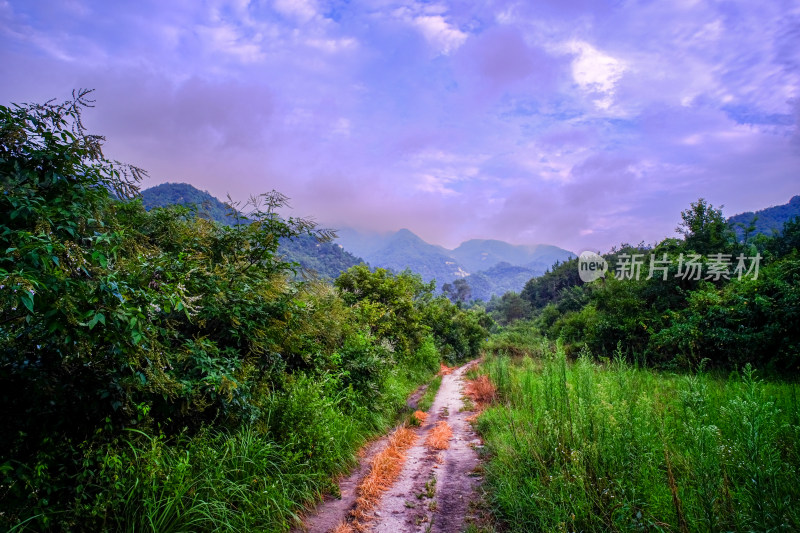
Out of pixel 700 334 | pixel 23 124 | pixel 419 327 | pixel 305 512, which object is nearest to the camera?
pixel 23 124

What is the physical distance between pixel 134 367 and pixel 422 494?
374cm

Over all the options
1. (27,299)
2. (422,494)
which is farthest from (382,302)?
(27,299)

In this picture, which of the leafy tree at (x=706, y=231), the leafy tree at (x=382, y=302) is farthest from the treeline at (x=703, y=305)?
the leafy tree at (x=382, y=302)

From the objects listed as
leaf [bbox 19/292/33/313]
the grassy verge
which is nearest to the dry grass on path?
the grassy verge

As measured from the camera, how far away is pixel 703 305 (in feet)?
39.0

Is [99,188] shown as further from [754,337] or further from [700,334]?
[700,334]

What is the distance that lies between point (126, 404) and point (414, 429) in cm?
600

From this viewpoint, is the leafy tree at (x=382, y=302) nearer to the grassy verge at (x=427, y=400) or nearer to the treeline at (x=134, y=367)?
the grassy verge at (x=427, y=400)

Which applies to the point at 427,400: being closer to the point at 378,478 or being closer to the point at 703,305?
the point at 378,478

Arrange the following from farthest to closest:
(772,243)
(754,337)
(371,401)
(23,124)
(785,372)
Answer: (772,243), (754,337), (785,372), (371,401), (23,124)

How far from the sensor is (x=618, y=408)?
3.45 metres

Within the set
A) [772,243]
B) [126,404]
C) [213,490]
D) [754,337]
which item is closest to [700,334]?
[754,337]

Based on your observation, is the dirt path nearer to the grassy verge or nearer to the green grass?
the green grass

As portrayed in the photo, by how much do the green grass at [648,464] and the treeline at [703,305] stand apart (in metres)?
1.43
